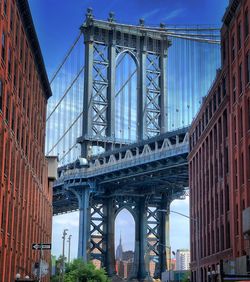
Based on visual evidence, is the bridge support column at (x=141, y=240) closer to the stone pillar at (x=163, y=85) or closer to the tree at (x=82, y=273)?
the stone pillar at (x=163, y=85)

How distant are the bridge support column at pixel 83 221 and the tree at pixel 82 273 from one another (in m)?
14.1

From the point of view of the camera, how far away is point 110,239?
140 meters

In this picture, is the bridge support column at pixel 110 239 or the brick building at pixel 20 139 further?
the bridge support column at pixel 110 239

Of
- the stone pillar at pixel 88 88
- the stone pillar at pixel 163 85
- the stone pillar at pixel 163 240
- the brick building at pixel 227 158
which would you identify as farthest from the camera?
the stone pillar at pixel 163 240

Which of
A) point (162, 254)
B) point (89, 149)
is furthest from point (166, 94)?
point (162, 254)

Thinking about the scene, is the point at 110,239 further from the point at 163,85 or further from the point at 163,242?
the point at 163,85

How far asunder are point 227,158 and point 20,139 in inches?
711

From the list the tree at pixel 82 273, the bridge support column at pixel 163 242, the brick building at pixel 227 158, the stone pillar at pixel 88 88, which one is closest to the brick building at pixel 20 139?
the brick building at pixel 227 158

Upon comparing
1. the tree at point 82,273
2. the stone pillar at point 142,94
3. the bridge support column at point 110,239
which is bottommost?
the tree at point 82,273

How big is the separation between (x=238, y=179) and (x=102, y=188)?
8248 centimetres

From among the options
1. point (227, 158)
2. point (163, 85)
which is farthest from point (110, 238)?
point (227, 158)

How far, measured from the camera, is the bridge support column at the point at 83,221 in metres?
131

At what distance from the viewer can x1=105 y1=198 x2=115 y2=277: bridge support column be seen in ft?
454

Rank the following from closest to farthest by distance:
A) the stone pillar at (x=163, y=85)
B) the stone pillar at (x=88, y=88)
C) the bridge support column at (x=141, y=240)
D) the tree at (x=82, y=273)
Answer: the tree at (x=82, y=273)
the stone pillar at (x=88, y=88)
the stone pillar at (x=163, y=85)
the bridge support column at (x=141, y=240)
